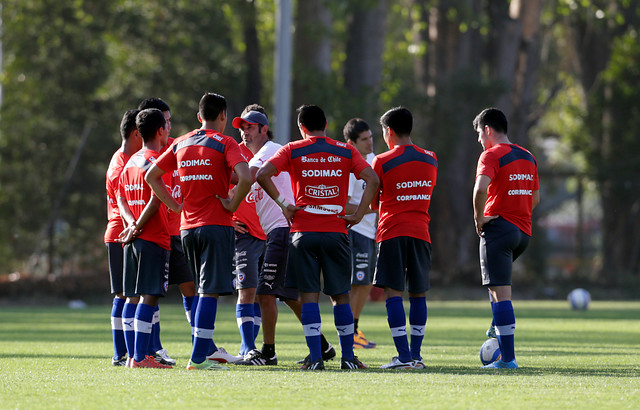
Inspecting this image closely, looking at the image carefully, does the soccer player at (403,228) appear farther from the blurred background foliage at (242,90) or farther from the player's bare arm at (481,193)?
the blurred background foliage at (242,90)

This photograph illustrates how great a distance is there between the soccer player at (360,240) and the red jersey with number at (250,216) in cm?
171

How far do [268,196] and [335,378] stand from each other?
95.0 inches

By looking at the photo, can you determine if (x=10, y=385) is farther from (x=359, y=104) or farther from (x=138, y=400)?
(x=359, y=104)

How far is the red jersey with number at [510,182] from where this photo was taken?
9.75 m

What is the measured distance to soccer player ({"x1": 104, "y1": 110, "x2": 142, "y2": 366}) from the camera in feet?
33.2

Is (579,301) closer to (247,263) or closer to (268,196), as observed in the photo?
(268,196)

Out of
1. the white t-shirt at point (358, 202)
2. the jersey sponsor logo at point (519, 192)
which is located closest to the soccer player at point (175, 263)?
the white t-shirt at point (358, 202)

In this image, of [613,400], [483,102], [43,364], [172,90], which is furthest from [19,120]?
[613,400]

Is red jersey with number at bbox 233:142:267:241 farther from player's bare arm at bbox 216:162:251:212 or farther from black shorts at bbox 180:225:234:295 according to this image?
player's bare arm at bbox 216:162:251:212

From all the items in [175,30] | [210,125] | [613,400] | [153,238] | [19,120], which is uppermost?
[175,30]

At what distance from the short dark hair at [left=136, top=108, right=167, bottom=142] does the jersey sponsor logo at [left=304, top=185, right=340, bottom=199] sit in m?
1.50

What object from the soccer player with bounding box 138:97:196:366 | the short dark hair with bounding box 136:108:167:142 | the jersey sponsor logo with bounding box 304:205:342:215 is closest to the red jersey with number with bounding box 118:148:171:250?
the short dark hair with bounding box 136:108:167:142

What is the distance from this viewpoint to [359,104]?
95.7ft

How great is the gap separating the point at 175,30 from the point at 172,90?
1756mm
